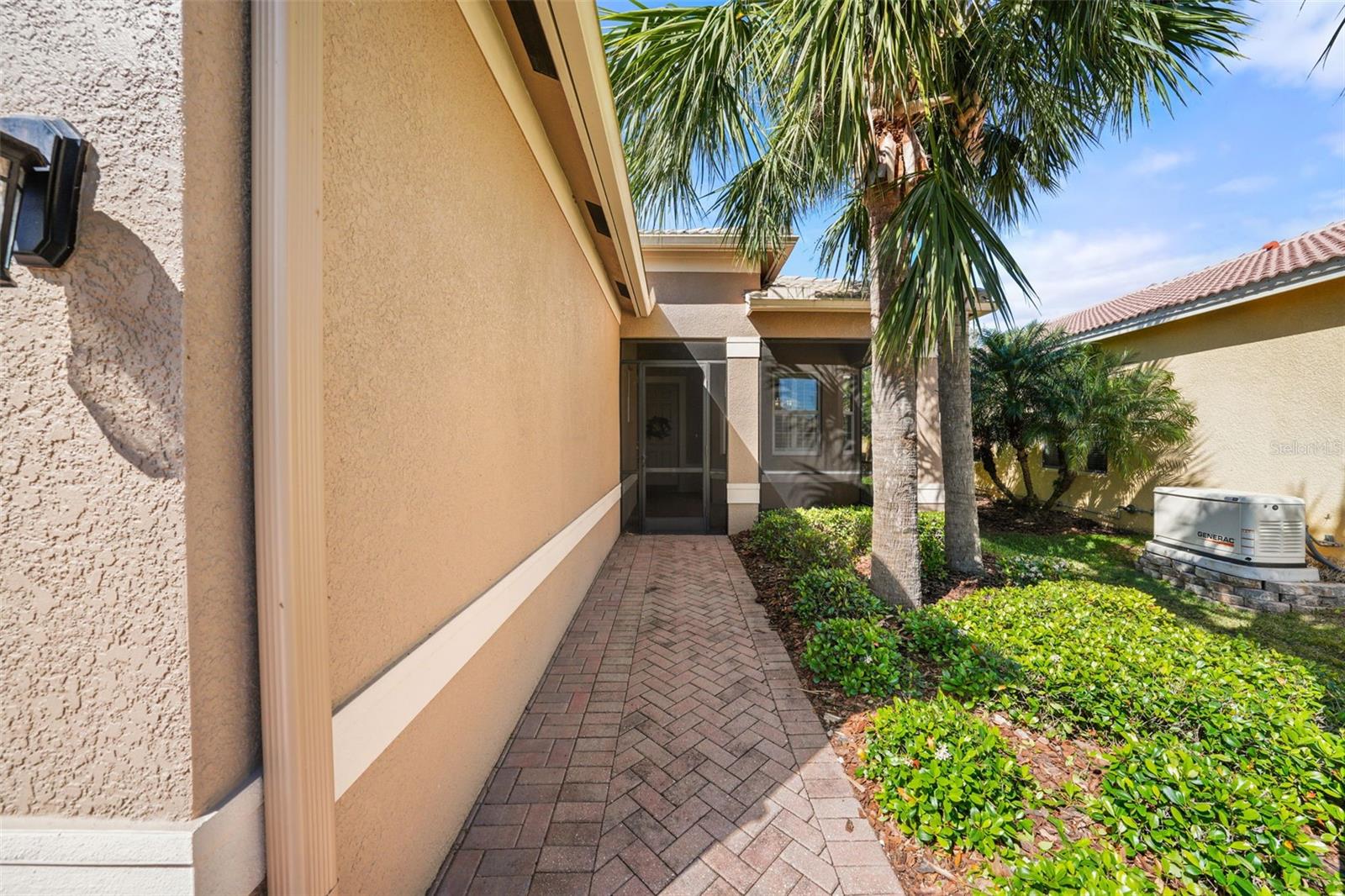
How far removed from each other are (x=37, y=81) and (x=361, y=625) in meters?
1.37

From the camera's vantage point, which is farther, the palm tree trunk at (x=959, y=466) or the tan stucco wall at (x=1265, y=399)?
the tan stucco wall at (x=1265, y=399)

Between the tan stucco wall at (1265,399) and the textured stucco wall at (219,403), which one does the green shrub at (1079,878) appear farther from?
the tan stucco wall at (1265,399)

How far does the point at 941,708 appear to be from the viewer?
2.54 m

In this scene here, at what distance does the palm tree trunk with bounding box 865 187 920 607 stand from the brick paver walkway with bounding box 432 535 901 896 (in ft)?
4.35

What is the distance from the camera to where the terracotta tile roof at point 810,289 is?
23.3 ft

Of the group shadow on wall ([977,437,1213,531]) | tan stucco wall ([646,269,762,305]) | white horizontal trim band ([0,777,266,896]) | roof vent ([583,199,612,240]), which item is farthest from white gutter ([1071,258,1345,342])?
white horizontal trim band ([0,777,266,896])

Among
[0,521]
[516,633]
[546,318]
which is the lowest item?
[516,633]

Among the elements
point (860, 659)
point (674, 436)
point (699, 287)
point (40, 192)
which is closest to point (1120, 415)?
point (699, 287)

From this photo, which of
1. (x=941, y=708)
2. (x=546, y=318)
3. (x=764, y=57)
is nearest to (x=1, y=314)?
(x=546, y=318)

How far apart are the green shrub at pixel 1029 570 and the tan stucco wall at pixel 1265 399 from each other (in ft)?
15.5

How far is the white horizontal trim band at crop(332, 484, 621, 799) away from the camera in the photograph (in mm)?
1321

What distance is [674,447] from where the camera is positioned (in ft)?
25.9

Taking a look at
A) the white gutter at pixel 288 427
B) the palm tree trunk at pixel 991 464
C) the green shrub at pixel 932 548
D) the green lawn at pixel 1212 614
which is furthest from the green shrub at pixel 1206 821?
the palm tree trunk at pixel 991 464

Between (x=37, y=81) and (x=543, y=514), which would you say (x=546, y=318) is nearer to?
(x=543, y=514)
